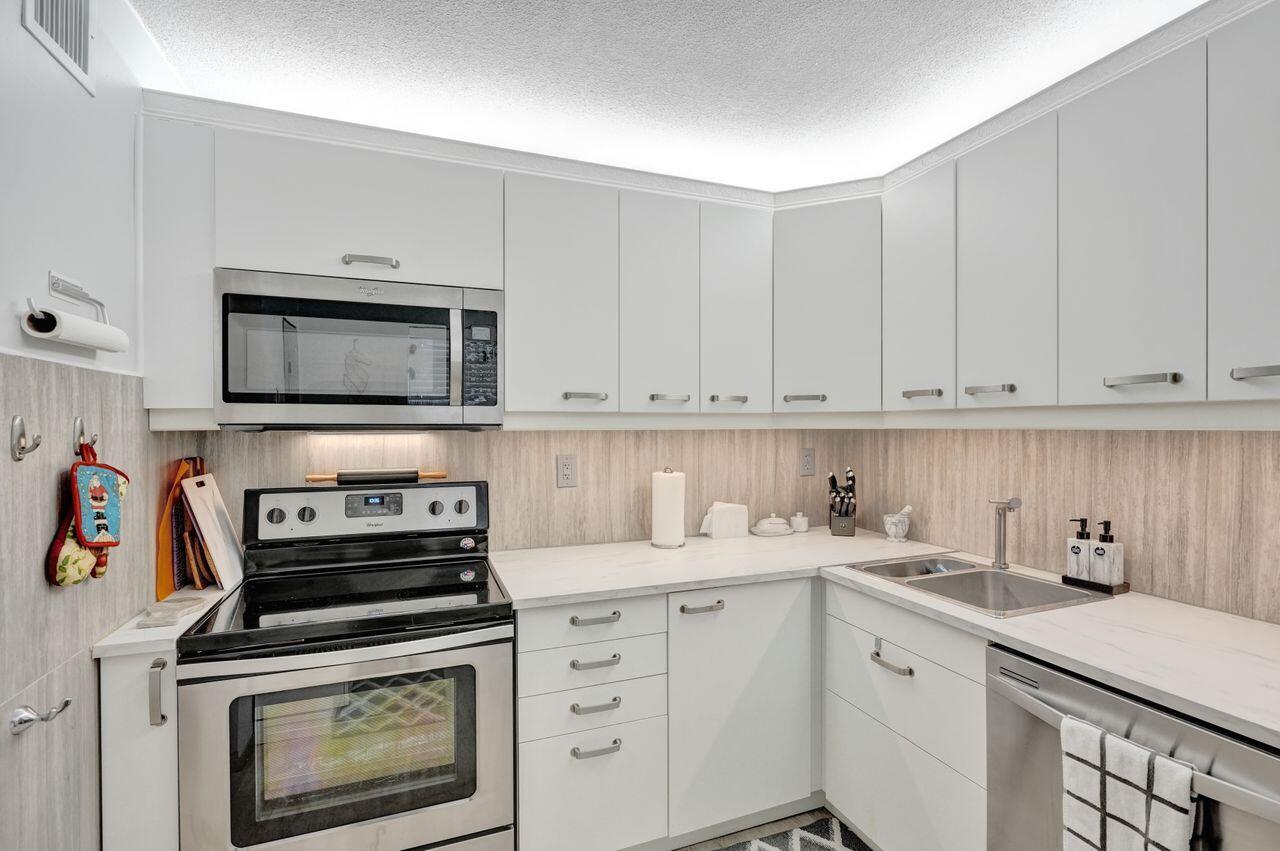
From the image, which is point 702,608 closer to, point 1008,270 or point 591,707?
point 591,707

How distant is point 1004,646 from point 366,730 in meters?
1.61

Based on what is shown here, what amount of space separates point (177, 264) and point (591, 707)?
5.61ft

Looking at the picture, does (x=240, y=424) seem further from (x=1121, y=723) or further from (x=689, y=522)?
(x=1121, y=723)

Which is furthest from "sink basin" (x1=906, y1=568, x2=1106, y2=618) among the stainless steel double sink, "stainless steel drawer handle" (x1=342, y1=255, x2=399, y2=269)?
"stainless steel drawer handle" (x1=342, y1=255, x2=399, y2=269)

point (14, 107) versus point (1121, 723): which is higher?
point (14, 107)

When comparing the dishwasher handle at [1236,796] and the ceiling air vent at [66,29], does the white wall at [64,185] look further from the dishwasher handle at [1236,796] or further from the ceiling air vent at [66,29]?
the dishwasher handle at [1236,796]

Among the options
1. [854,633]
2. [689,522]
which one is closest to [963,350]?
[854,633]

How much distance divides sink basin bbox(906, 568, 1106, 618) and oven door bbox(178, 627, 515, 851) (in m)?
1.35

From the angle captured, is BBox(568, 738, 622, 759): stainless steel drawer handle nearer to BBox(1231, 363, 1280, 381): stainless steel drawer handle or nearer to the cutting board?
the cutting board

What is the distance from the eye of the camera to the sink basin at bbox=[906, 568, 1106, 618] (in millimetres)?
1897

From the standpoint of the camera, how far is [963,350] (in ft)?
6.39

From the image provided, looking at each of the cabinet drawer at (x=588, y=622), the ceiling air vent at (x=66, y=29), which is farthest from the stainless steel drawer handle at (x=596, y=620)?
the ceiling air vent at (x=66, y=29)

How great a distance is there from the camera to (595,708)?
6.10 feet

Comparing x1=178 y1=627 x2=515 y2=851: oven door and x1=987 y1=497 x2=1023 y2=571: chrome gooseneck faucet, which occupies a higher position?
x1=987 y1=497 x2=1023 y2=571: chrome gooseneck faucet
